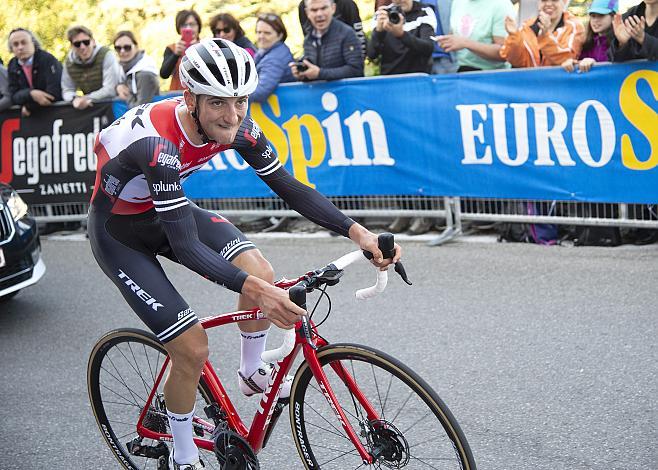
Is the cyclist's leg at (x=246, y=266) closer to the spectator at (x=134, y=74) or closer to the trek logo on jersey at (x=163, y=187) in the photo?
the trek logo on jersey at (x=163, y=187)

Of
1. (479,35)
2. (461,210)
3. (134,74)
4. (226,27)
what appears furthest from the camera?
(134,74)

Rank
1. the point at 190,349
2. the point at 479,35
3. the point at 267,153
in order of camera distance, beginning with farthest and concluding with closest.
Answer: the point at 479,35 < the point at 267,153 < the point at 190,349

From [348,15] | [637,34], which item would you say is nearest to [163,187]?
[637,34]

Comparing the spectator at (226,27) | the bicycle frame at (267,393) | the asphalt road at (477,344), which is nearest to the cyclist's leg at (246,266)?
the bicycle frame at (267,393)

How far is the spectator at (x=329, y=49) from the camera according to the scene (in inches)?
376

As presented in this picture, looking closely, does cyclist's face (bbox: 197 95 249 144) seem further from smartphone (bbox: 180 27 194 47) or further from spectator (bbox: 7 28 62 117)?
spectator (bbox: 7 28 62 117)

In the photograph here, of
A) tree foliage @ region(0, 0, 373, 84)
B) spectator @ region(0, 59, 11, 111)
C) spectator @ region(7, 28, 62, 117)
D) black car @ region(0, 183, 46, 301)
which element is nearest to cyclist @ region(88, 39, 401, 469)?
black car @ region(0, 183, 46, 301)

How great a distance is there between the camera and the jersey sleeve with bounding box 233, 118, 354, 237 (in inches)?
164

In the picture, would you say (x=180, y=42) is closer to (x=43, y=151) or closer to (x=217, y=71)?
(x=43, y=151)

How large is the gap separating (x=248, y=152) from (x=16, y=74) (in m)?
8.13

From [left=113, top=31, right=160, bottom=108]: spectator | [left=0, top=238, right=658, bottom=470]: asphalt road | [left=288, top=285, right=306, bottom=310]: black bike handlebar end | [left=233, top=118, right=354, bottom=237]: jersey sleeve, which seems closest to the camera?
[left=288, top=285, right=306, bottom=310]: black bike handlebar end

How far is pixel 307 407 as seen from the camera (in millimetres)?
4285

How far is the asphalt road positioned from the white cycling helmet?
2021 mm

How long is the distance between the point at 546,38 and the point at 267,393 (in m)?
5.62
